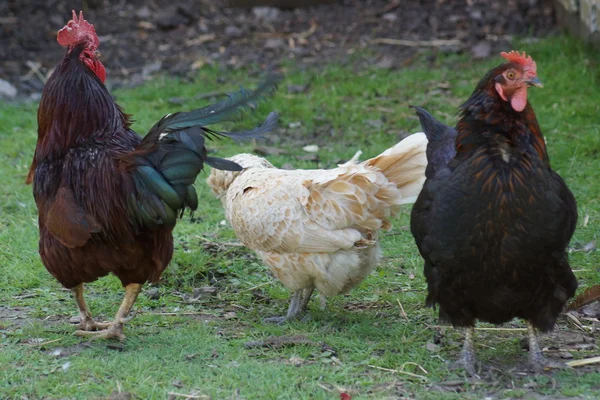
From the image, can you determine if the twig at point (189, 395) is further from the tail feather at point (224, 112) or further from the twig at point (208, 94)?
the twig at point (208, 94)

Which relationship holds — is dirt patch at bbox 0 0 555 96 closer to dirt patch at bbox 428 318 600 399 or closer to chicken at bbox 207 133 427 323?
chicken at bbox 207 133 427 323

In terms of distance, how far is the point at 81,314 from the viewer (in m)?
5.09

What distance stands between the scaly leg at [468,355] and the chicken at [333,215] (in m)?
0.83

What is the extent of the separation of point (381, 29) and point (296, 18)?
130 centimetres

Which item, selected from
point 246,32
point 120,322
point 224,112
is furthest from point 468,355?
point 246,32

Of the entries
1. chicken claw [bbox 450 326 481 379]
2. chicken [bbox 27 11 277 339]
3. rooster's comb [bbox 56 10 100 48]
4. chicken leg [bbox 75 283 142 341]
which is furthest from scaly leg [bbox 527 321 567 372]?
rooster's comb [bbox 56 10 100 48]

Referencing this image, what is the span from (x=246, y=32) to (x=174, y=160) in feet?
23.5

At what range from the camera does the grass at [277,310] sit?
4.29 metres

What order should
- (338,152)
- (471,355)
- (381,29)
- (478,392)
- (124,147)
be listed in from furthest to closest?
(381,29), (338,152), (124,147), (471,355), (478,392)

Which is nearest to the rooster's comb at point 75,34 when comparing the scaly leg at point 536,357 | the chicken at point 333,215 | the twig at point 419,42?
the chicken at point 333,215

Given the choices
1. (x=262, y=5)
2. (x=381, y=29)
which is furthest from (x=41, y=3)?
Answer: (x=381, y=29)

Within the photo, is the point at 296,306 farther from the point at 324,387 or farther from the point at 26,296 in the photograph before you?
the point at 26,296

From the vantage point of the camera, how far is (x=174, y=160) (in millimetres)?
4586

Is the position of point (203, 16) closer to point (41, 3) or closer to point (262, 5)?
point (262, 5)
